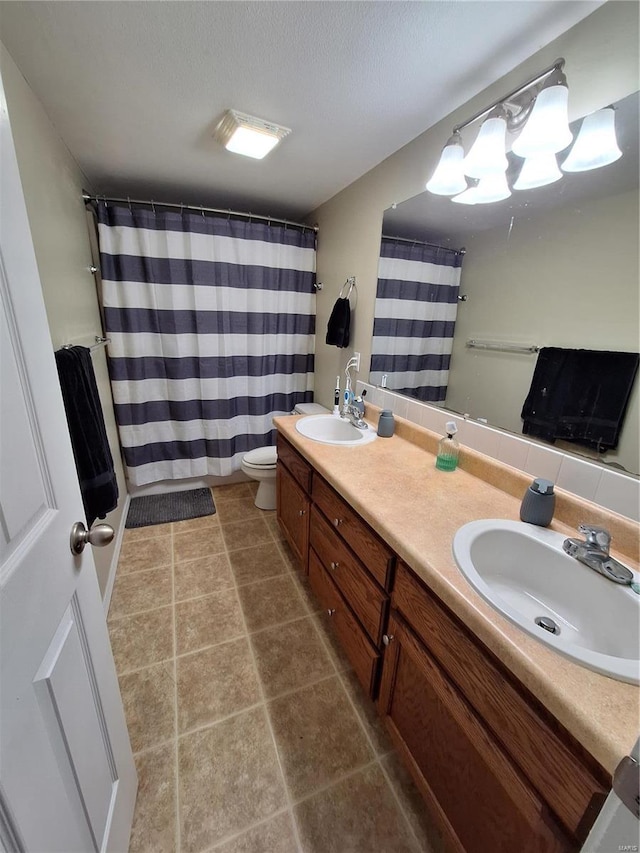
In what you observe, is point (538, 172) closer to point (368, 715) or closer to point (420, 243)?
point (420, 243)

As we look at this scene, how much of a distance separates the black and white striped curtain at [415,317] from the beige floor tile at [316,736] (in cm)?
133

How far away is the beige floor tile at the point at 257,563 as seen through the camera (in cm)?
186

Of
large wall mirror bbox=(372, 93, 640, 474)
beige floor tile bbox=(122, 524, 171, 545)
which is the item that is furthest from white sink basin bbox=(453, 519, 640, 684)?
beige floor tile bbox=(122, 524, 171, 545)

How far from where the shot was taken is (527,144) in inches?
40.4

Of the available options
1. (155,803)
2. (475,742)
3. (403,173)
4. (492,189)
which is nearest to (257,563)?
(155,803)

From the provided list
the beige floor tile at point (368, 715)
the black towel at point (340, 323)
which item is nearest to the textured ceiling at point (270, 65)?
the black towel at point (340, 323)

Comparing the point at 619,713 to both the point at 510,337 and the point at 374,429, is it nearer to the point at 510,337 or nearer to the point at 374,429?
the point at 510,337

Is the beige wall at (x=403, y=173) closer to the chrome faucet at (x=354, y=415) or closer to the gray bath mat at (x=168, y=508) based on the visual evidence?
the chrome faucet at (x=354, y=415)

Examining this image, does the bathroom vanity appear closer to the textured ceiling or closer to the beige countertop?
the beige countertop

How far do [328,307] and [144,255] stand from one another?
1.25 meters

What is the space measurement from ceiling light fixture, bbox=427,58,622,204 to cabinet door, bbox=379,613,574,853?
57.7 inches

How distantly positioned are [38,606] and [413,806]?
1243 millimetres

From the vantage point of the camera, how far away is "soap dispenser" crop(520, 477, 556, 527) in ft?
3.05

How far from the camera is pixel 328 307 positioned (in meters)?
2.39
